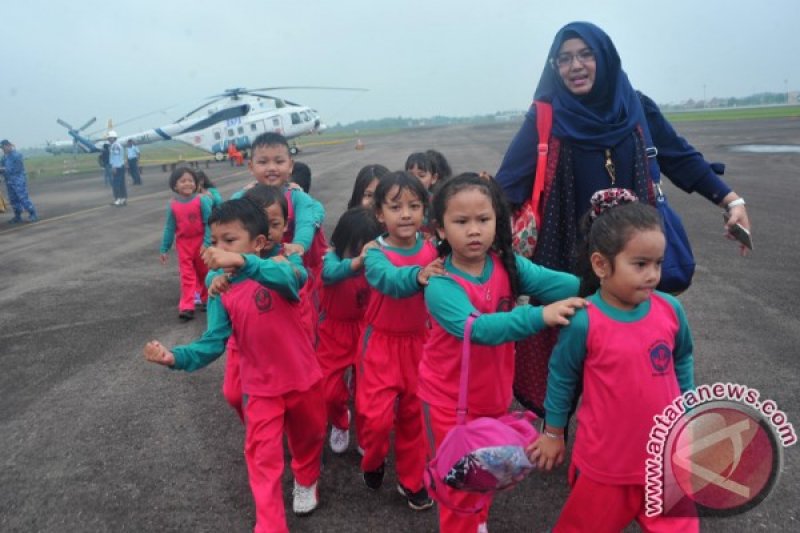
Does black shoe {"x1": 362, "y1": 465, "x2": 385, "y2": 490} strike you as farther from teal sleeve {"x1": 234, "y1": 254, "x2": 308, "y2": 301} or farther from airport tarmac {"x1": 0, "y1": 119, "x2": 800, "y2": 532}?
teal sleeve {"x1": 234, "y1": 254, "x2": 308, "y2": 301}

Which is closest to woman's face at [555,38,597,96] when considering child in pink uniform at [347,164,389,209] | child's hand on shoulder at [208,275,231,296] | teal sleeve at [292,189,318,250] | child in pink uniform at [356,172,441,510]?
child in pink uniform at [356,172,441,510]

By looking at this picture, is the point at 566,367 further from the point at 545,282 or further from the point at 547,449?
the point at 545,282

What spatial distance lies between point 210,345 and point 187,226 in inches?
150

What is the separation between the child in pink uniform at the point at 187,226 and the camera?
601 centimetres

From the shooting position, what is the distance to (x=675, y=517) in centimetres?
183

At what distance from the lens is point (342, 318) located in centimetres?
331

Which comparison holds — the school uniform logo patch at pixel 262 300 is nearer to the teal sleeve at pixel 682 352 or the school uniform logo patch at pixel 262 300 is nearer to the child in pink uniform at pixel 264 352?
the child in pink uniform at pixel 264 352

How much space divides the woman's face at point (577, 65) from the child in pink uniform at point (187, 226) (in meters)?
4.32

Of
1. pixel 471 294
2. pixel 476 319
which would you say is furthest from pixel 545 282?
pixel 476 319

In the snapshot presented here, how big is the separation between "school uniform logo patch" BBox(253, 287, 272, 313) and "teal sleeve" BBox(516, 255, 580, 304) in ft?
3.60

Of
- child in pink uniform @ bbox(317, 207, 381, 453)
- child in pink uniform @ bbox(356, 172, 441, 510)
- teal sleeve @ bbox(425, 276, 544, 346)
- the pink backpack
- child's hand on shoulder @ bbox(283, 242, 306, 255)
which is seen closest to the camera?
the pink backpack

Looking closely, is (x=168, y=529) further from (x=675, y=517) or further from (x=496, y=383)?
(x=675, y=517)

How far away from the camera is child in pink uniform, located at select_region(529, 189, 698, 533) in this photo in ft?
6.08

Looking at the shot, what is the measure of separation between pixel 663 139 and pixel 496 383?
1.54 meters
